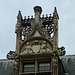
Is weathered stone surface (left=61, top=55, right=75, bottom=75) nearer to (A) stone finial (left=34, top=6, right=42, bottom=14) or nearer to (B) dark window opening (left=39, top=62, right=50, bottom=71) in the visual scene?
(B) dark window opening (left=39, top=62, right=50, bottom=71)

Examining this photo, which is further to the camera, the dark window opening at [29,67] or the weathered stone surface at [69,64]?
the weathered stone surface at [69,64]

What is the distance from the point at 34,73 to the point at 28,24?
3.22 metres

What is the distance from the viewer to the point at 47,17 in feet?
65.7

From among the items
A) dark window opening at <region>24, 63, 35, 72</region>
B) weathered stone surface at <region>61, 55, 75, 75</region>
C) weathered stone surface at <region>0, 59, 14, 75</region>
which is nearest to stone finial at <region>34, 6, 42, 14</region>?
dark window opening at <region>24, 63, 35, 72</region>

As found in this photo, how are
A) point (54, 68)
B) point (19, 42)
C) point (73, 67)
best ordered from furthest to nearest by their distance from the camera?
point (73, 67)
point (19, 42)
point (54, 68)

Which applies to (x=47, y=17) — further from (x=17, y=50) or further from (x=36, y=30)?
(x=17, y=50)

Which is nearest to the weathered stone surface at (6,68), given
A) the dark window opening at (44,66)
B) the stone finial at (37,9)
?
the dark window opening at (44,66)

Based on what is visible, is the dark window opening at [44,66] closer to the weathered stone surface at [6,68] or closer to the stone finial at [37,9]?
the weathered stone surface at [6,68]

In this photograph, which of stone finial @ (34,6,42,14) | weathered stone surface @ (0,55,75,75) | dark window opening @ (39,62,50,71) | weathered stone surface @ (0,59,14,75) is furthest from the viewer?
weathered stone surface @ (0,59,14,75)

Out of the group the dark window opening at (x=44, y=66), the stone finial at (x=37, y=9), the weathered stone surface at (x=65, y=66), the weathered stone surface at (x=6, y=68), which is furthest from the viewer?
the weathered stone surface at (x=6, y=68)

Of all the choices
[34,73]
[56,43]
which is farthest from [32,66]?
[56,43]

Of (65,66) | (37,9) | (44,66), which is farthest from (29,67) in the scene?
(37,9)

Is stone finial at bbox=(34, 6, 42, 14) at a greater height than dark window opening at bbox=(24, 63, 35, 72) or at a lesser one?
greater

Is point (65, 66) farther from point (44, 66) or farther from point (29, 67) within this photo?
point (29, 67)
